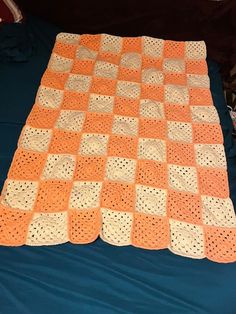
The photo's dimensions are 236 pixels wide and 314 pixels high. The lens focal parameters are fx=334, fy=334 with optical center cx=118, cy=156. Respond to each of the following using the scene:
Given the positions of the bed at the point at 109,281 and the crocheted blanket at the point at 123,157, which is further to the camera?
the crocheted blanket at the point at 123,157

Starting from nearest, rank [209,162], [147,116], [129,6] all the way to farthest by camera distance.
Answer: [209,162] → [147,116] → [129,6]

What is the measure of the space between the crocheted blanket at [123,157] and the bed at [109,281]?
0.04 meters

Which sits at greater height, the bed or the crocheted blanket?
the crocheted blanket

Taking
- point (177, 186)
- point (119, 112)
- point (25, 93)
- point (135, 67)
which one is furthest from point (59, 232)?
point (135, 67)

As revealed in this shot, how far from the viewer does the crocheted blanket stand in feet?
3.98

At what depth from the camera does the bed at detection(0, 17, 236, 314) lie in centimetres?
104

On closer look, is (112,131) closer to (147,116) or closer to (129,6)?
(147,116)

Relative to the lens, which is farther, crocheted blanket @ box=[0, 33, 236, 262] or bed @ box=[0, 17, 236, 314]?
crocheted blanket @ box=[0, 33, 236, 262]

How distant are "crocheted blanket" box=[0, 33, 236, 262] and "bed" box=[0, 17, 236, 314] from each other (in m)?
0.04

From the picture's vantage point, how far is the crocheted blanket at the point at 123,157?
1.21 meters

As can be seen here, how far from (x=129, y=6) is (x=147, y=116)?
2.64 feet

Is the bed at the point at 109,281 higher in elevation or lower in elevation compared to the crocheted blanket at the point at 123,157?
lower

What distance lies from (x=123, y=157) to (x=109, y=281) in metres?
0.53

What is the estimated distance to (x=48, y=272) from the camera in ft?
3.63
